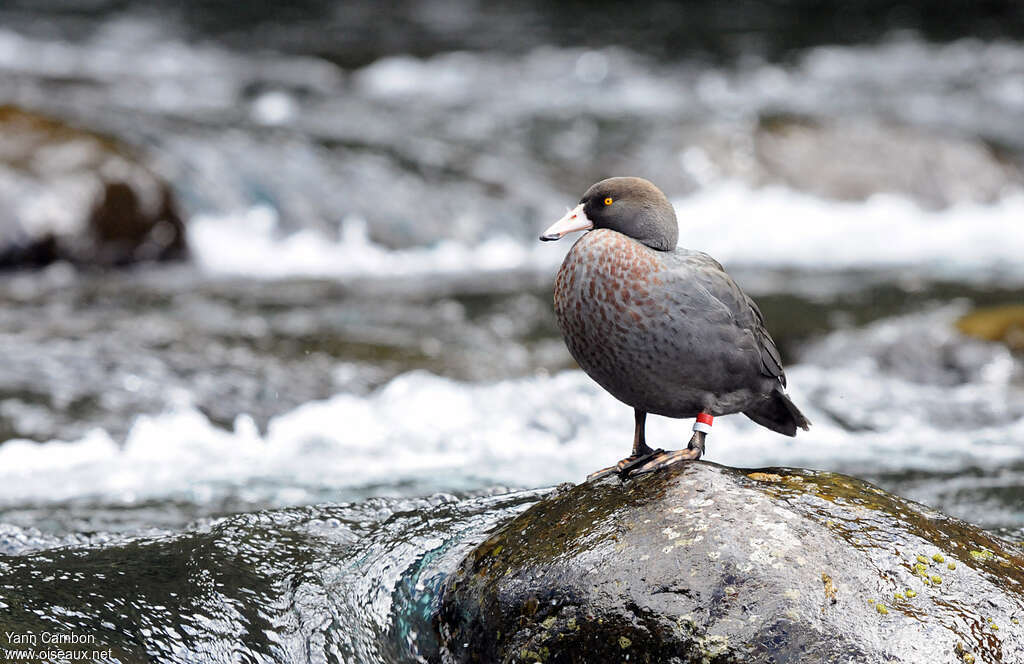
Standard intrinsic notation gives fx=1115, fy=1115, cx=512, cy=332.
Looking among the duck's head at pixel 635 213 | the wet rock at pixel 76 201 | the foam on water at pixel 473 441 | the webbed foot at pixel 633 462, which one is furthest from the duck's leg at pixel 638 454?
the wet rock at pixel 76 201

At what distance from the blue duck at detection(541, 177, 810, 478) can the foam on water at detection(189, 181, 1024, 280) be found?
7.30 metres

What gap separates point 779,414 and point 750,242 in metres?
8.88

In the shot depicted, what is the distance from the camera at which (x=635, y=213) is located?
3.68 m

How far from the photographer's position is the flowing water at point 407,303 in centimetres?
421

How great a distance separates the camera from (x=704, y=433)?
3715 millimetres

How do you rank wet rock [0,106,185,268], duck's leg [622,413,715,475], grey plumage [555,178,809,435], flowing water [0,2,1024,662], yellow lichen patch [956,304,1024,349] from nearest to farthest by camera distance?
1. grey plumage [555,178,809,435]
2. duck's leg [622,413,715,475]
3. flowing water [0,2,1024,662]
4. yellow lichen patch [956,304,1024,349]
5. wet rock [0,106,185,268]

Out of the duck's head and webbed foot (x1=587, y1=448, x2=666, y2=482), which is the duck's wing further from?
webbed foot (x1=587, y1=448, x2=666, y2=482)

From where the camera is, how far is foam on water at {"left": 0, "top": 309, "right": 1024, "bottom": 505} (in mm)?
5832

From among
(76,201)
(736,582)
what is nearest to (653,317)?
(736,582)

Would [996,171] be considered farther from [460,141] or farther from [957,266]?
[460,141]

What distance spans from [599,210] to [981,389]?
16.9 feet

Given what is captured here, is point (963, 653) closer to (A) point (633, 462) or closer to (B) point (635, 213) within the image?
(A) point (633, 462)

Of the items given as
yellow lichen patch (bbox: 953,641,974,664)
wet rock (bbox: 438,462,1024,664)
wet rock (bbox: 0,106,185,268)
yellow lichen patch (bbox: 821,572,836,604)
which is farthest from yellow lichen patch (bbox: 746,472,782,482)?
wet rock (bbox: 0,106,185,268)

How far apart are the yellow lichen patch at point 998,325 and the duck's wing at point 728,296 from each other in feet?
17.3
